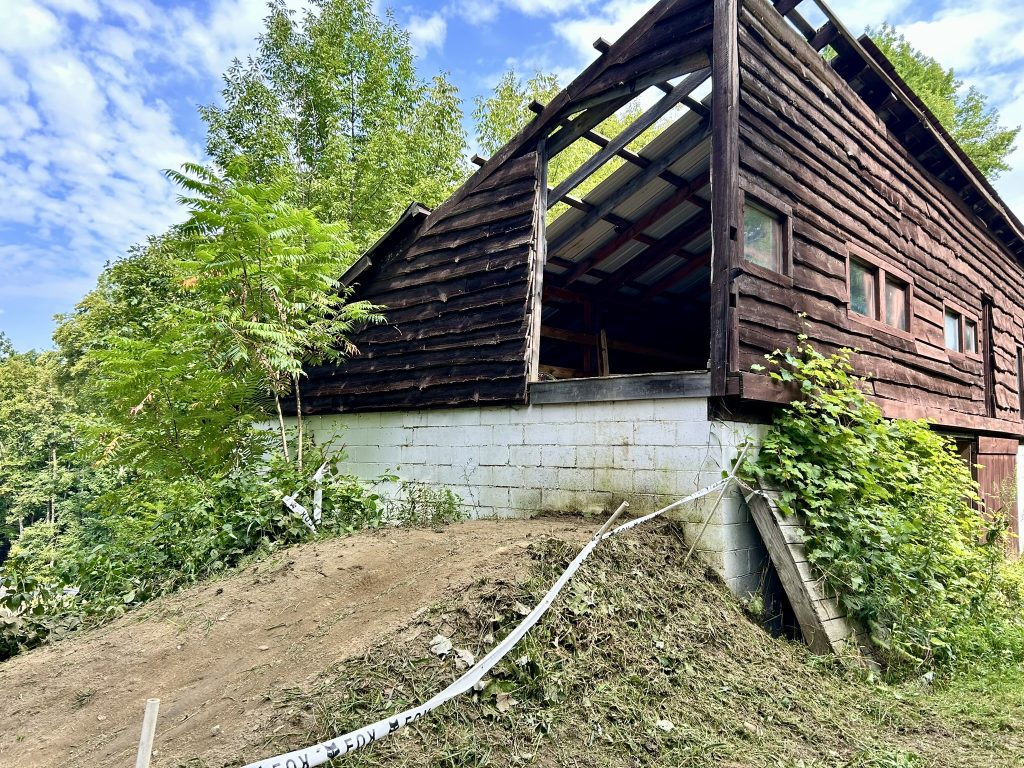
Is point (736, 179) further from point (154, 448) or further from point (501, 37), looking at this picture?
point (501, 37)

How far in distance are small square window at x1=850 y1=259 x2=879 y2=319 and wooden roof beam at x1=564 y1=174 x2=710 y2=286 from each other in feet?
7.41

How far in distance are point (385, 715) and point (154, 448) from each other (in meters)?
6.81

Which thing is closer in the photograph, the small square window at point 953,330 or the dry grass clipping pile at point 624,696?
the dry grass clipping pile at point 624,696

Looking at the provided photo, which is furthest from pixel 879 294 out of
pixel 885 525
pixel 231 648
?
pixel 231 648

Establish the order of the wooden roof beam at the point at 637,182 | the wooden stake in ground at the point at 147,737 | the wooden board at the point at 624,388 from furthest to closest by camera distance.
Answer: the wooden roof beam at the point at 637,182 < the wooden board at the point at 624,388 < the wooden stake in ground at the point at 147,737

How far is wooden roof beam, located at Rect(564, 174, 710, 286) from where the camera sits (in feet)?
29.1

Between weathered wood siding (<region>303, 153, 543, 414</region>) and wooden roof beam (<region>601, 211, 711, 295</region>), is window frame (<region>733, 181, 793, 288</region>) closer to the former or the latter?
weathered wood siding (<region>303, 153, 543, 414</region>)

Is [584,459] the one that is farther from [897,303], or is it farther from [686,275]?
[686,275]

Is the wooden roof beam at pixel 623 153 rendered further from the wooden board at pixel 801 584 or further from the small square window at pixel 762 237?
the wooden board at pixel 801 584

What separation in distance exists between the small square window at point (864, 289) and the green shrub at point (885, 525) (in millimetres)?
1771

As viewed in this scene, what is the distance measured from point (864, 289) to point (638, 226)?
3155mm

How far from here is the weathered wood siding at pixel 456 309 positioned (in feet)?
24.1

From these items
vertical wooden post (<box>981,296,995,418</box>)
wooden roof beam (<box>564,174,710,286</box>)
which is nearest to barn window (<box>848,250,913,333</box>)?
wooden roof beam (<box>564,174,710,286</box>)

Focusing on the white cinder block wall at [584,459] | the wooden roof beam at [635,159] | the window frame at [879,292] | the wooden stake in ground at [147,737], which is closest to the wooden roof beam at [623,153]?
the wooden roof beam at [635,159]
